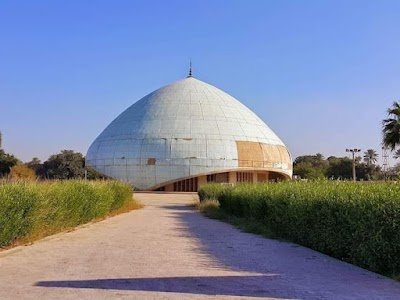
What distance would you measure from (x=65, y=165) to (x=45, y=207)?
193 feet

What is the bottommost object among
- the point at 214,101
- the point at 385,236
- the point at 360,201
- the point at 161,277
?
the point at 161,277

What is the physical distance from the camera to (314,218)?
35.2ft

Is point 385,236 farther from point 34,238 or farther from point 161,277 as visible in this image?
point 34,238

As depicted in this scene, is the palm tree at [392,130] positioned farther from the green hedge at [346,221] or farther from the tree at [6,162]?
the tree at [6,162]

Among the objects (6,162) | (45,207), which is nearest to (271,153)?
(6,162)

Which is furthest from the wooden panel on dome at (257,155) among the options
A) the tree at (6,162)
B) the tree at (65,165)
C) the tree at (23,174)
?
the tree at (23,174)

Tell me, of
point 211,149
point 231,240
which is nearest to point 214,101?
point 211,149

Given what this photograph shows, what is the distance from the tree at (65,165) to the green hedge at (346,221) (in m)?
52.3

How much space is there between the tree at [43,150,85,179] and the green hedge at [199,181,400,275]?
52.3m

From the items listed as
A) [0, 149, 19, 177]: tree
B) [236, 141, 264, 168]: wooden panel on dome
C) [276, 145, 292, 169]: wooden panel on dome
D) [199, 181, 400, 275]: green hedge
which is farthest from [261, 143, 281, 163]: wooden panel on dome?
[199, 181, 400, 275]: green hedge

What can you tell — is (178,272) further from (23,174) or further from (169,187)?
(169,187)

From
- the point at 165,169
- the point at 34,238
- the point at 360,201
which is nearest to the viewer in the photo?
the point at 360,201

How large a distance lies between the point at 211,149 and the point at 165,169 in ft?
19.0

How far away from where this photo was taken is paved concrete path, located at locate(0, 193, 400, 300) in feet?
21.2
